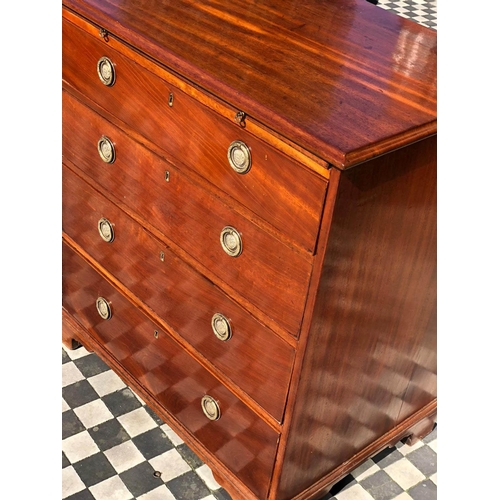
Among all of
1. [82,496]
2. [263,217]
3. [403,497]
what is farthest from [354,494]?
[263,217]

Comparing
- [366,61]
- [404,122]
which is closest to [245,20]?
[366,61]

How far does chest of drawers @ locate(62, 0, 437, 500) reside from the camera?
187cm

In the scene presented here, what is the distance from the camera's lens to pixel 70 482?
2807mm

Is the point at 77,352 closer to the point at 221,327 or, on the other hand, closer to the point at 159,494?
the point at 159,494

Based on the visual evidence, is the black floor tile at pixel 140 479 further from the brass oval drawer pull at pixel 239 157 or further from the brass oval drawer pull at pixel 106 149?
the brass oval drawer pull at pixel 239 157

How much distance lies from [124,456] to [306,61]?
1793 mm

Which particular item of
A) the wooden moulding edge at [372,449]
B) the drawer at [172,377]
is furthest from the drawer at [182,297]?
the wooden moulding edge at [372,449]

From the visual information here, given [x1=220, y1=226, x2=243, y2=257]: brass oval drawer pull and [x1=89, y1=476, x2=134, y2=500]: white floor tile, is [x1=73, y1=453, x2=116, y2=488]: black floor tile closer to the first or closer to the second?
[x1=89, y1=476, x2=134, y2=500]: white floor tile

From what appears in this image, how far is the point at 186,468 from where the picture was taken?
292 centimetres

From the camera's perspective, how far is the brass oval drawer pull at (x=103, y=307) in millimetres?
3002
